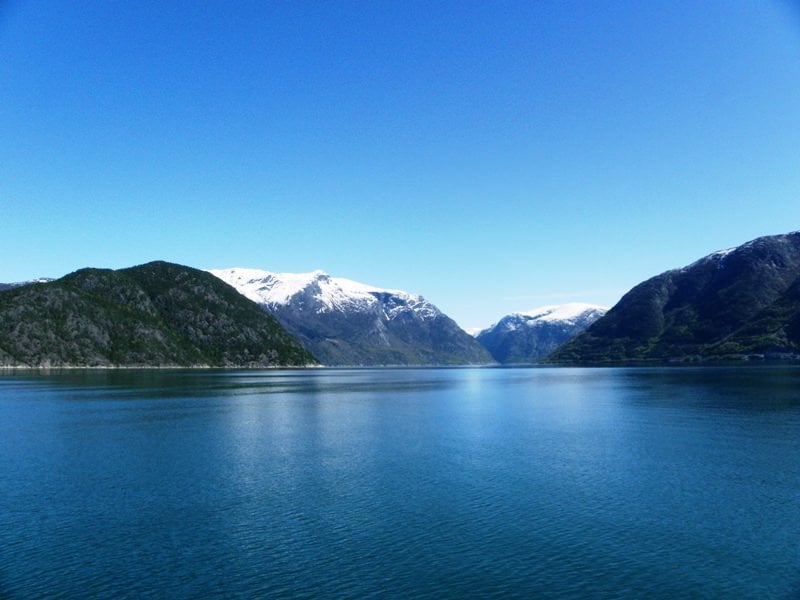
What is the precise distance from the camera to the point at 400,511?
5097 centimetres

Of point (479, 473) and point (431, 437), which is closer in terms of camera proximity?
point (479, 473)

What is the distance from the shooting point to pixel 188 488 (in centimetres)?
5962

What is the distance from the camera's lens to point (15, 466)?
70.6 metres

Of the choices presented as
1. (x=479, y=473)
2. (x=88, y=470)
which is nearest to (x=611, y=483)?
(x=479, y=473)

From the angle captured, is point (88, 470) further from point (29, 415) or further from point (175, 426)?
point (29, 415)

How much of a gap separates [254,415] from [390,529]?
89.6m

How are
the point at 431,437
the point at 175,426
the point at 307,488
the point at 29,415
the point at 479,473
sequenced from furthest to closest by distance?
1. the point at 29,415
2. the point at 175,426
3. the point at 431,437
4. the point at 479,473
5. the point at 307,488

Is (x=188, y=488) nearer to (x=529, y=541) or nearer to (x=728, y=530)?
(x=529, y=541)

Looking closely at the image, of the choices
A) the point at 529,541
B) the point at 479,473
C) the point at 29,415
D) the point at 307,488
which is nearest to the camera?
the point at 529,541

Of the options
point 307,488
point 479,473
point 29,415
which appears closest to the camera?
point 307,488

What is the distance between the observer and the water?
36.3 metres

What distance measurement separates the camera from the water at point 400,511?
36.3 m

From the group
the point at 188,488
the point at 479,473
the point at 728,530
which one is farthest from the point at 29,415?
the point at 728,530

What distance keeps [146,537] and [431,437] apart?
189 feet
